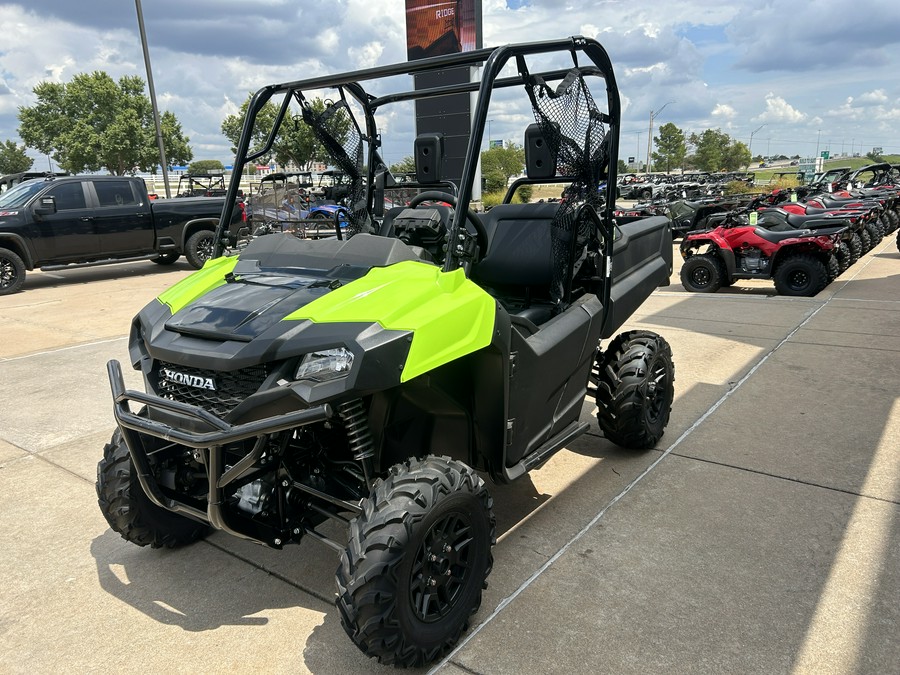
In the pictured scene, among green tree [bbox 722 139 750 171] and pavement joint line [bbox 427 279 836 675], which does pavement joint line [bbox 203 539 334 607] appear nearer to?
pavement joint line [bbox 427 279 836 675]

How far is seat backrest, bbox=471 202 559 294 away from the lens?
13.0ft

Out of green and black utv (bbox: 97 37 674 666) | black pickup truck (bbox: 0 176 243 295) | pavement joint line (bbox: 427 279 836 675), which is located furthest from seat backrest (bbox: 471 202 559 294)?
black pickup truck (bbox: 0 176 243 295)

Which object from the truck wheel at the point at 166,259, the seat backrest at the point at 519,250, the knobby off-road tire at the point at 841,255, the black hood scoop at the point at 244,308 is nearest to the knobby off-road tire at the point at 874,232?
the knobby off-road tire at the point at 841,255

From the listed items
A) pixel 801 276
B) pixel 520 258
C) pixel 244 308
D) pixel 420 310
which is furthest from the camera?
pixel 801 276

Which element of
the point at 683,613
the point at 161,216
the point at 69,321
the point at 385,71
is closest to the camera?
the point at 683,613

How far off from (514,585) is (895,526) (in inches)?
70.7

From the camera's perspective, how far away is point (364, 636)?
209cm

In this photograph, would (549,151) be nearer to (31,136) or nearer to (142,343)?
(142,343)

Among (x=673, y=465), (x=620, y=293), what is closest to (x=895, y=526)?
(x=673, y=465)

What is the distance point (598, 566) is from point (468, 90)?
255 centimetres

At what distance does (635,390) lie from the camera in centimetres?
381

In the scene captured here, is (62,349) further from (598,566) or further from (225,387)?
(598,566)

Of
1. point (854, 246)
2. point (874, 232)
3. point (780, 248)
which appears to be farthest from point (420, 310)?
point (874, 232)

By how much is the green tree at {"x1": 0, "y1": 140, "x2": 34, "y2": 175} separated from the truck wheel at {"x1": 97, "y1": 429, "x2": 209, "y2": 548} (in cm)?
6994
